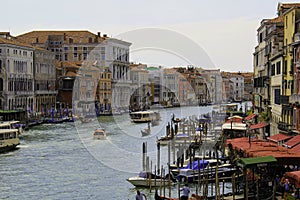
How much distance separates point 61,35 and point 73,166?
28.4 metres

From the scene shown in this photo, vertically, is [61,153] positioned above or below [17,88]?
below

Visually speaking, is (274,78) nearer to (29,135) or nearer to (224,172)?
(224,172)

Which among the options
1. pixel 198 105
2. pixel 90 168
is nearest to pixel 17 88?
pixel 90 168

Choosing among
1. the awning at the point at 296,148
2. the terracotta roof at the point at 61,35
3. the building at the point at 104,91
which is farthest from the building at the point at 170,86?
the awning at the point at 296,148

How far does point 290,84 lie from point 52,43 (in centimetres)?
2941

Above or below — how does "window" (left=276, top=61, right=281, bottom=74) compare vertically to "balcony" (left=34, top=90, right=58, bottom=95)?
above

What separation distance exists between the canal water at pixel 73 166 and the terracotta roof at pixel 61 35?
19.7m

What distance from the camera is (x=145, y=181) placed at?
10898 mm

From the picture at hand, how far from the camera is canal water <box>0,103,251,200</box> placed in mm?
10656

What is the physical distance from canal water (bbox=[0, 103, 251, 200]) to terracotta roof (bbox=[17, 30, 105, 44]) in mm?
19745

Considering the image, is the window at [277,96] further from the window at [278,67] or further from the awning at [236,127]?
the awning at [236,127]

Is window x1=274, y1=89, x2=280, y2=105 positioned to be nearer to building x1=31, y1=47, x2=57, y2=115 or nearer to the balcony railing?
the balcony railing

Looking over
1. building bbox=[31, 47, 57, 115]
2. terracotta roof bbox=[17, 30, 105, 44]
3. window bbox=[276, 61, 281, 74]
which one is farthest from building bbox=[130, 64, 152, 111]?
window bbox=[276, 61, 281, 74]

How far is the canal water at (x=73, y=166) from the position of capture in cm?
1066
